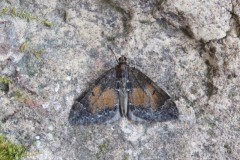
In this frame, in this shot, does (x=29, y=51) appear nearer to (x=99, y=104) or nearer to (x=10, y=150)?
(x=99, y=104)

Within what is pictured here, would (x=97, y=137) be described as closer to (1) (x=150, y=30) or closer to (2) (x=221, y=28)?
(1) (x=150, y=30)

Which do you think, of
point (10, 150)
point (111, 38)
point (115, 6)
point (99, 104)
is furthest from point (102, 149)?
point (115, 6)

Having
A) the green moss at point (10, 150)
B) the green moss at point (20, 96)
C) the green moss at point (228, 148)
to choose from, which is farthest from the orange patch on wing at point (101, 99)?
the green moss at point (228, 148)

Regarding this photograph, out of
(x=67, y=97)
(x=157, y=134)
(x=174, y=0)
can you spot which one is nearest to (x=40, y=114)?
(x=67, y=97)

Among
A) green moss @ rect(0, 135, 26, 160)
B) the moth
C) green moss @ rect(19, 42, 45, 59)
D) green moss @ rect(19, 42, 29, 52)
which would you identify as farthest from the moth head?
green moss @ rect(0, 135, 26, 160)

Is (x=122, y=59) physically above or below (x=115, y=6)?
below

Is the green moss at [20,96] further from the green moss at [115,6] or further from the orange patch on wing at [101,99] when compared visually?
the green moss at [115,6]

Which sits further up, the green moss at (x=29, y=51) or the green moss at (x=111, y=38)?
the green moss at (x=111, y=38)
